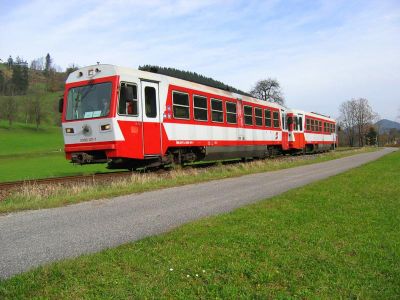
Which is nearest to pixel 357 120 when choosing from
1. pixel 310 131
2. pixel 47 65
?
pixel 310 131

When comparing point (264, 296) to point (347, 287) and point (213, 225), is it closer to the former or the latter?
point (347, 287)

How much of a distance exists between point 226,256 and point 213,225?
1753mm

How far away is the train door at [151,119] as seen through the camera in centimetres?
1367

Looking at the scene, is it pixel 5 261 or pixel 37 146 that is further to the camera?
pixel 37 146

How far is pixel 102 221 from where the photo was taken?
7555mm

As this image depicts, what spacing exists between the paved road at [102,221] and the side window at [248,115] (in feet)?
31.5

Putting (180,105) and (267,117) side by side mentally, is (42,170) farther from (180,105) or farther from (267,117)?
(180,105)

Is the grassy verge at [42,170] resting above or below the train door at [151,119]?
below

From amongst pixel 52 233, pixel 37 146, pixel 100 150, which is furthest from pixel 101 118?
pixel 37 146

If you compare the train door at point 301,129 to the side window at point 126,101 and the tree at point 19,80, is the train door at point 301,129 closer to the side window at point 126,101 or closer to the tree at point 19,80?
the side window at point 126,101

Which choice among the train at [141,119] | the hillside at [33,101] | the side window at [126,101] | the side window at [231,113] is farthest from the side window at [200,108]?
the hillside at [33,101]

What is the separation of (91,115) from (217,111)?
6.64 m

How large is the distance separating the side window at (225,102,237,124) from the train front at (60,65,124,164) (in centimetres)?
737

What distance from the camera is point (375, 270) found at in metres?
4.39
